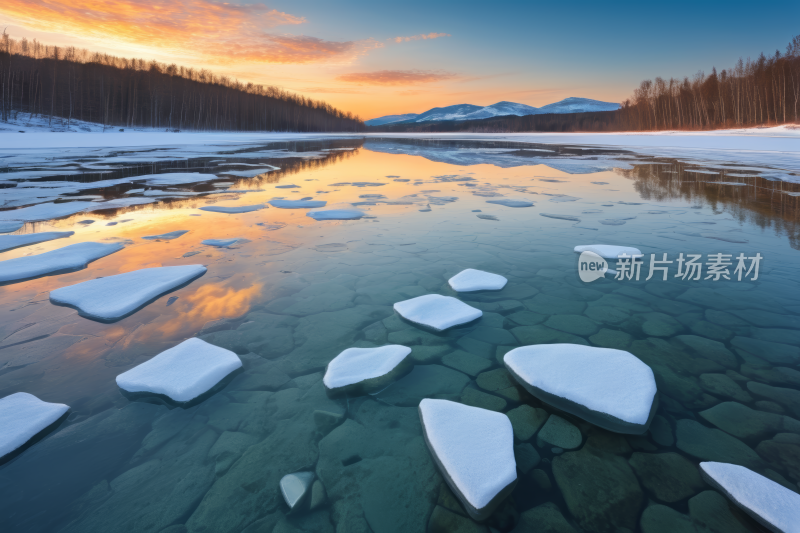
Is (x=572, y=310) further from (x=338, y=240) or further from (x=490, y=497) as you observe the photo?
(x=338, y=240)

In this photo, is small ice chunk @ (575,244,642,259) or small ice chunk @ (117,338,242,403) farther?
small ice chunk @ (575,244,642,259)

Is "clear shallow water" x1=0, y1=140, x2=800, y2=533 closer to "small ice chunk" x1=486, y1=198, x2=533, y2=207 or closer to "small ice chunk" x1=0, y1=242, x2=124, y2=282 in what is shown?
"small ice chunk" x1=0, y1=242, x2=124, y2=282

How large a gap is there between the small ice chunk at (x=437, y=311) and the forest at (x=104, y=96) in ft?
175

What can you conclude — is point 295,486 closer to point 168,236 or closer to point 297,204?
point 168,236

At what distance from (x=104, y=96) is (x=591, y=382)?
204 feet

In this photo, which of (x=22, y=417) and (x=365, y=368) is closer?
(x=22, y=417)

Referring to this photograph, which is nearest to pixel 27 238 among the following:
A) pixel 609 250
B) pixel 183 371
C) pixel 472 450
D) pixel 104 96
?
pixel 183 371

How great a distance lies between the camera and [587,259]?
388 centimetres

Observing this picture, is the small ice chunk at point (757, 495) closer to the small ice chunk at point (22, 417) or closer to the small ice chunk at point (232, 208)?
the small ice chunk at point (22, 417)

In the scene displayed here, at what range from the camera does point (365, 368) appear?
2.11 meters

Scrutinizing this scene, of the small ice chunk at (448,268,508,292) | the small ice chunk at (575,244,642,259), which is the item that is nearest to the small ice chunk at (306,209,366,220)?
the small ice chunk at (448,268,508,292)

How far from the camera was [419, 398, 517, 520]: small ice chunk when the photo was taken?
1350 millimetres

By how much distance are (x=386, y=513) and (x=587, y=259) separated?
3358 millimetres

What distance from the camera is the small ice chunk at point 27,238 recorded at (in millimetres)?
4082
